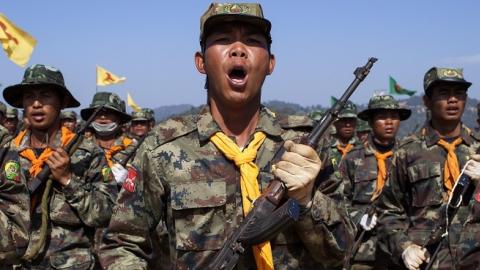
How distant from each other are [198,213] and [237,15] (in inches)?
39.3

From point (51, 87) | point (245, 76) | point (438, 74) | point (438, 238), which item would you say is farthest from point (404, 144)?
point (245, 76)

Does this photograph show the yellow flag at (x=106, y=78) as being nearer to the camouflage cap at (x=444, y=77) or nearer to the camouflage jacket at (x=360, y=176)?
the camouflage jacket at (x=360, y=176)

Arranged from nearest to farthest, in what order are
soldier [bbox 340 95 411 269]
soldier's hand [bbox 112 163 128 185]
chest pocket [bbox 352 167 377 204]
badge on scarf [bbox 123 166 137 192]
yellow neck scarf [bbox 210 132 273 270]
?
yellow neck scarf [bbox 210 132 273 270], badge on scarf [bbox 123 166 137 192], soldier's hand [bbox 112 163 128 185], soldier [bbox 340 95 411 269], chest pocket [bbox 352 167 377 204]

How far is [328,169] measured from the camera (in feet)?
10.3

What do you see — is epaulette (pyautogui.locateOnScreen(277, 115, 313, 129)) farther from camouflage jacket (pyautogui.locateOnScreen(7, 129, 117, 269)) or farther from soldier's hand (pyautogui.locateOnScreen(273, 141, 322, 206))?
camouflage jacket (pyautogui.locateOnScreen(7, 129, 117, 269))

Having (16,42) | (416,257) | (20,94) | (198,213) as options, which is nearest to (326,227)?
(198,213)

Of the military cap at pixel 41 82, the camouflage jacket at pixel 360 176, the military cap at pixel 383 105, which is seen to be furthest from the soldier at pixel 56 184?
the military cap at pixel 383 105

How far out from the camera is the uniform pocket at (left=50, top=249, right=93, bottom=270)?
5910mm

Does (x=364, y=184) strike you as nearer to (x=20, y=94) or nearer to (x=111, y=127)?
(x=111, y=127)

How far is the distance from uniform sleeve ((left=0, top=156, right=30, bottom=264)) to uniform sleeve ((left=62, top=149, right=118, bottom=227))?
0.82 m

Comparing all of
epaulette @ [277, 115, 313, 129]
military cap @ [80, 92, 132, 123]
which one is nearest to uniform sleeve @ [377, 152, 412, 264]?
epaulette @ [277, 115, 313, 129]

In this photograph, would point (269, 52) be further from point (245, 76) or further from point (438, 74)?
point (438, 74)

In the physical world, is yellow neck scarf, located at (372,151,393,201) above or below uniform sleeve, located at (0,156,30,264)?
below

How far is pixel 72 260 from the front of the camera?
5.96 metres
